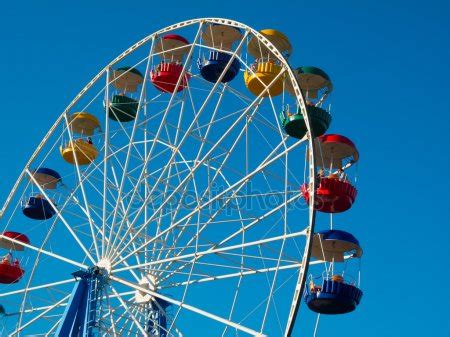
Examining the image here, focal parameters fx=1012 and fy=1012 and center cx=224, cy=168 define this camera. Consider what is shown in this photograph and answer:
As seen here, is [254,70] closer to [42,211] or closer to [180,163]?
[180,163]

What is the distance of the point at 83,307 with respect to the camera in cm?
2108

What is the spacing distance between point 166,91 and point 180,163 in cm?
224

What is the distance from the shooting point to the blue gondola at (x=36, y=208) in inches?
1053

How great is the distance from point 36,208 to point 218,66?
→ 668 cm

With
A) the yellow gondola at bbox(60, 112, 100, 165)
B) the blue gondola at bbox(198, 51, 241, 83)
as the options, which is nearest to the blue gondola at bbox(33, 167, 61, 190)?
the yellow gondola at bbox(60, 112, 100, 165)

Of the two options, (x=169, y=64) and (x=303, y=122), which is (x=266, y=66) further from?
(x=169, y=64)

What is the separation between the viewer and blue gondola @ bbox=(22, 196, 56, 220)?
87.8ft

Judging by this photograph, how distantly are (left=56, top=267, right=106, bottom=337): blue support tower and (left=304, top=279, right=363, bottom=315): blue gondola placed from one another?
437cm

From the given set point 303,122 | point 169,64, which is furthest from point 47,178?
point 303,122

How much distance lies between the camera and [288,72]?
2053 cm

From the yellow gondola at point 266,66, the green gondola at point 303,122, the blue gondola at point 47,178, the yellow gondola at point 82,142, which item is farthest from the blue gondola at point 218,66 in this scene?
the blue gondola at point 47,178

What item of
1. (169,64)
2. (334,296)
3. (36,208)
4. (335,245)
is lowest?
(334,296)

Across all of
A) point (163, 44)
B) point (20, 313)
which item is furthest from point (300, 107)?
point (20, 313)

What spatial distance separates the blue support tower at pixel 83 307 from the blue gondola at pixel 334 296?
437 centimetres
